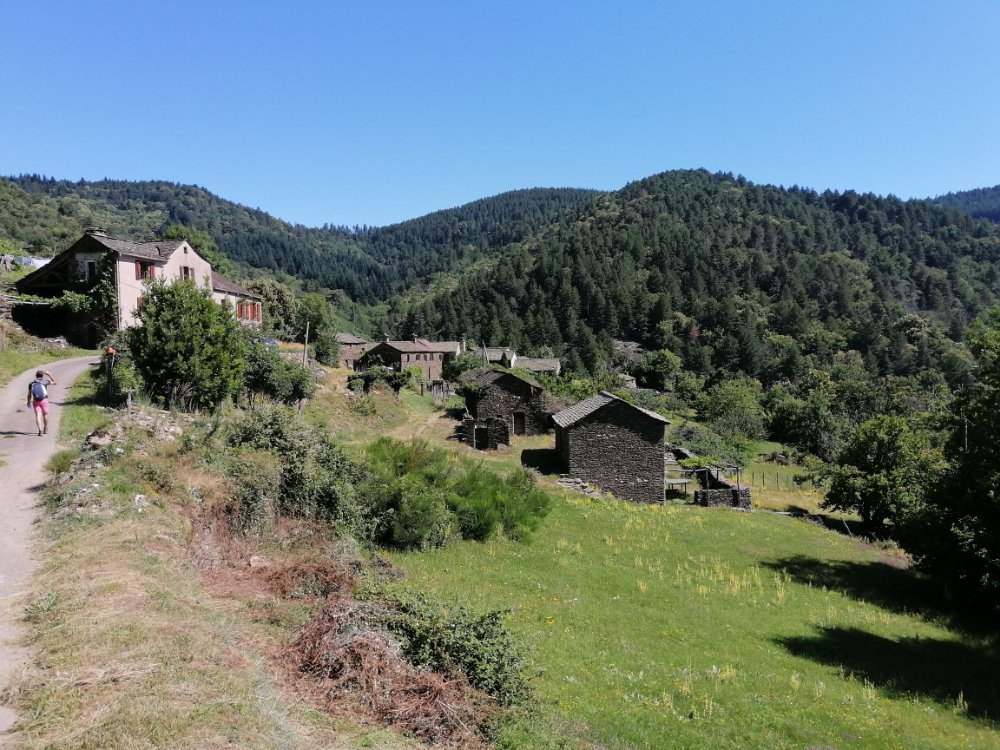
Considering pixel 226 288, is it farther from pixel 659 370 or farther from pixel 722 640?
pixel 659 370

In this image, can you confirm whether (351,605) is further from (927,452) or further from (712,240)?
(712,240)

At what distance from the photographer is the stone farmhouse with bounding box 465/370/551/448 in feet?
147

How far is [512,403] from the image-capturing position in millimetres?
44875

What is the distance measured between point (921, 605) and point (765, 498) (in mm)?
19274

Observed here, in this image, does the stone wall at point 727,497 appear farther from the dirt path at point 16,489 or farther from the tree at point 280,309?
the tree at point 280,309

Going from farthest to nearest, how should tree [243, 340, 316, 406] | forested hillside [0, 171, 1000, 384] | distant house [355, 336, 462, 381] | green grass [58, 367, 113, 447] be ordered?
forested hillside [0, 171, 1000, 384] → distant house [355, 336, 462, 381] → tree [243, 340, 316, 406] → green grass [58, 367, 113, 447]

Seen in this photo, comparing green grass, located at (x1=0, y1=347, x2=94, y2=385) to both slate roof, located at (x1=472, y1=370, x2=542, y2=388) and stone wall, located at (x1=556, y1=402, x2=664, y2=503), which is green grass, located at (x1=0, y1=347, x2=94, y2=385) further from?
stone wall, located at (x1=556, y1=402, x2=664, y2=503)

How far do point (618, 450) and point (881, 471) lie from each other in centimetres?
1412

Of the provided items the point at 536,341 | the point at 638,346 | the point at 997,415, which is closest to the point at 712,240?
the point at 638,346

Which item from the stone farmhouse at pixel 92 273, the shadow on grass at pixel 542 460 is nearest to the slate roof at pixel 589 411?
the shadow on grass at pixel 542 460

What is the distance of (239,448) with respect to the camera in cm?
1534

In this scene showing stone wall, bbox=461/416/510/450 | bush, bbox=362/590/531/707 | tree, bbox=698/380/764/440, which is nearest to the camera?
bush, bbox=362/590/531/707

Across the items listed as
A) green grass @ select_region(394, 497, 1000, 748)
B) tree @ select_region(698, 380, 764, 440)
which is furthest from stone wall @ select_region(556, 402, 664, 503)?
tree @ select_region(698, 380, 764, 440)

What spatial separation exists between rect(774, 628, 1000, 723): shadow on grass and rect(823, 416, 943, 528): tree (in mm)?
14814
